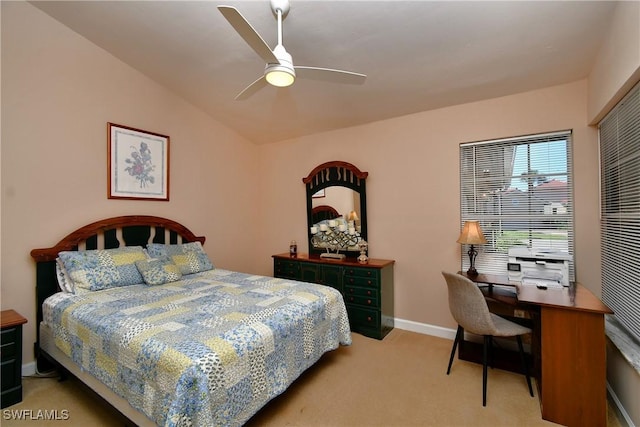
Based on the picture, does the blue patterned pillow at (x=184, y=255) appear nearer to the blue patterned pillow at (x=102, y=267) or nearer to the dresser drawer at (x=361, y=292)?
the blue patterned pillow at (x=102, y=267)

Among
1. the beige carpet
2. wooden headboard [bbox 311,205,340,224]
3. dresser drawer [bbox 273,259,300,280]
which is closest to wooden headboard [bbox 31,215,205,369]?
the beige carpet

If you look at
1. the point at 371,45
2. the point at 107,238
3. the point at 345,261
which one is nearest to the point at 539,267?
the point at 345,261

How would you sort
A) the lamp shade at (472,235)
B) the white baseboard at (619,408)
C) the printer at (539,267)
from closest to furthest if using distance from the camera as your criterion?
the white baseboard at (619,408) → the printer at (539,267) → the lamp shade at (472,235)

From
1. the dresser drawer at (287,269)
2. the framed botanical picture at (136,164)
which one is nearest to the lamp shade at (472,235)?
the dresser drawer at (287,269)

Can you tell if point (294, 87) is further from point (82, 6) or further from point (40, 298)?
point (40, 298)

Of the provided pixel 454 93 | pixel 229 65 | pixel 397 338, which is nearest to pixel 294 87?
pixel 229 65

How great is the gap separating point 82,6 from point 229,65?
4.09 ft

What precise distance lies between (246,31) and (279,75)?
364mm

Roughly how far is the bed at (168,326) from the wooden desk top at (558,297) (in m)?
1.41

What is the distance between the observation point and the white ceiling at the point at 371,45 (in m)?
2.12

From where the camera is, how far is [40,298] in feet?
8.59

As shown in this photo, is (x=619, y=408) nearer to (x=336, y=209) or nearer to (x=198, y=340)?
(x=198, y=340)

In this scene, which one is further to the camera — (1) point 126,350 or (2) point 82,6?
(2) point 82,6

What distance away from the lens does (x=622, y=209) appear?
2.20m
